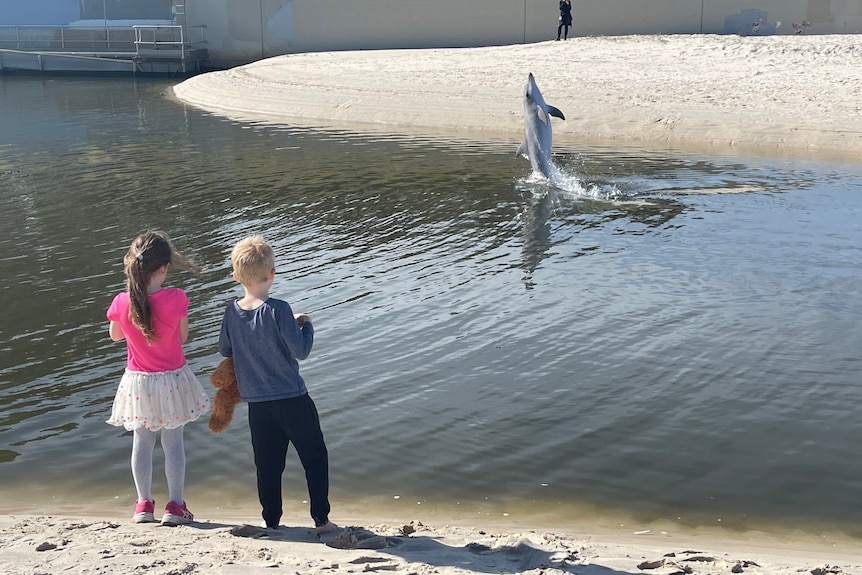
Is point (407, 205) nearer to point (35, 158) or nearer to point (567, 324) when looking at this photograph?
point (567, 324)

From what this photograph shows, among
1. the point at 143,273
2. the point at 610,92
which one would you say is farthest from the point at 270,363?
the point at 610,92

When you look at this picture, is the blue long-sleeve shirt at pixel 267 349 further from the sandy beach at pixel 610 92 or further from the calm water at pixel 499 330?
the sandy beach at pixel 610 92

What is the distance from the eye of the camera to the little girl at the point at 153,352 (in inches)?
198

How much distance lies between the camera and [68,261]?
11.6 meters

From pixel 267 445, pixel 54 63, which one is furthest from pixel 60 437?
pixel 54 63

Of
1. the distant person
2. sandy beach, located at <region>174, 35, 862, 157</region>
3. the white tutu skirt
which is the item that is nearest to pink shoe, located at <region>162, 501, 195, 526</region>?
the white tutu skirt

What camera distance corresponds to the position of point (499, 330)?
9.26 meters

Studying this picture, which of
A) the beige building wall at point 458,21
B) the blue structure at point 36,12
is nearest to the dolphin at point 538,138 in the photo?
the beige building wall at point 458,21

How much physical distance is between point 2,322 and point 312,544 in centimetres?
576

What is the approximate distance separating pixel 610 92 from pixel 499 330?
55.0ft

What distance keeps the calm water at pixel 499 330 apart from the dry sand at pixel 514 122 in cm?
67

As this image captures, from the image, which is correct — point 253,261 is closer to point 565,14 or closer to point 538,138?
point 538,138

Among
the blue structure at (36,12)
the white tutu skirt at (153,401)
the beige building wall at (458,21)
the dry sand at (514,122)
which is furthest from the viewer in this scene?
the blue structure at (36,12)

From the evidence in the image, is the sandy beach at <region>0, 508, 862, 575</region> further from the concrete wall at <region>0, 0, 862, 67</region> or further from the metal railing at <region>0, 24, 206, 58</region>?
the metal railing at <region>0, 24, 206, 58</region>
